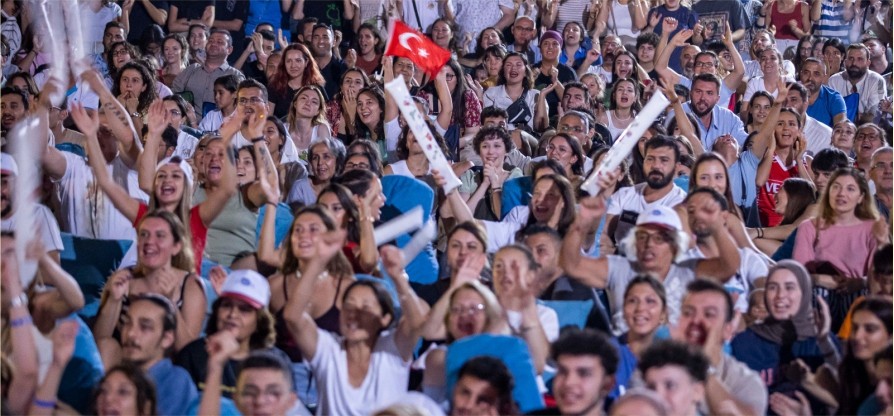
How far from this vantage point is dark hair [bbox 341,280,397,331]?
5.54 m

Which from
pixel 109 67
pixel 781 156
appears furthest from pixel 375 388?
pixel 109 67

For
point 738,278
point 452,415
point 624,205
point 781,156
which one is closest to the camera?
point 452,415

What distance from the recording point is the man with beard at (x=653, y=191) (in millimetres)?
7234

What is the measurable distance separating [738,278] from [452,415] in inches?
77.1

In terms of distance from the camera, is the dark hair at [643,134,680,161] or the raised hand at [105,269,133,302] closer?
the raised hand at [105,269,133,302]

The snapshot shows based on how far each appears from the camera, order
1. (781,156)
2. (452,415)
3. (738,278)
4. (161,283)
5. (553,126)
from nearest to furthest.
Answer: (452,415), (161,283), (738,278), (781,156), (553,126)

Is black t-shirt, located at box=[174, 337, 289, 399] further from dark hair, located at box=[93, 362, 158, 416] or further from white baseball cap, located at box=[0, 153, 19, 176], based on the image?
white baseball cap, located at box=[0, 153, 19, 176]

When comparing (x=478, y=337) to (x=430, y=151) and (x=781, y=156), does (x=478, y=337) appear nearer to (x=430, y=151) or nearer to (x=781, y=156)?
(x=430, y=151)

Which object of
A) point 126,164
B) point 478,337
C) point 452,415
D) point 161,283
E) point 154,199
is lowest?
point 452,415

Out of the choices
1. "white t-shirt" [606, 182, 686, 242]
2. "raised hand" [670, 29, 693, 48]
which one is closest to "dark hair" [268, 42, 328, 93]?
"raised hand" [670, 29, 693, 48]

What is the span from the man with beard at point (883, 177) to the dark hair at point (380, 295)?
10.4ft

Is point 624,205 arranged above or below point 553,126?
below

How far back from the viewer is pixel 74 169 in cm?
725

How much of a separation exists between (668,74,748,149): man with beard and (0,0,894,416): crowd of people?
2 cm
